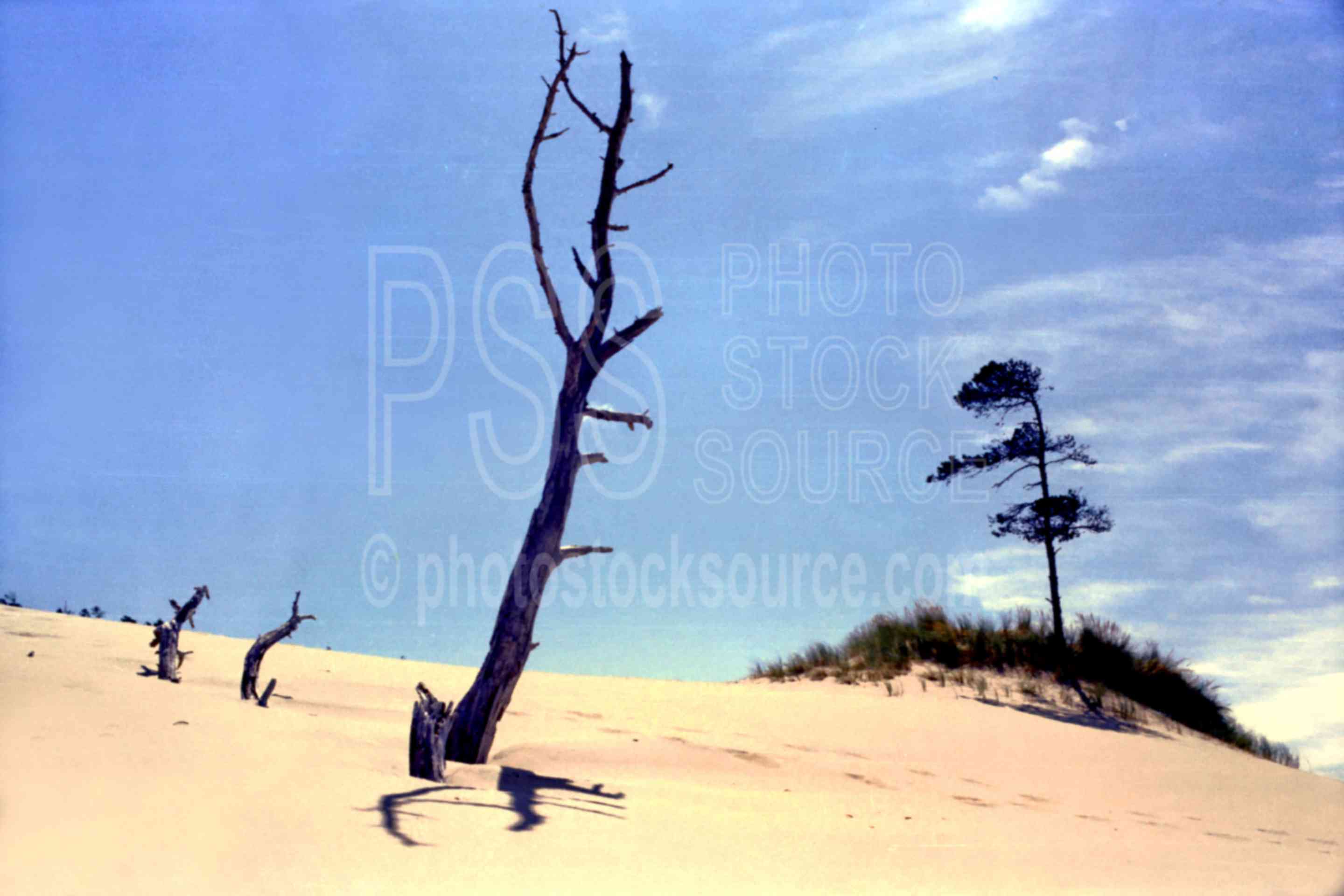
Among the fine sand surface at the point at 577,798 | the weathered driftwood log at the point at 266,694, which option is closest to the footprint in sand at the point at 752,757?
the fine sand surface at the point at 577,798

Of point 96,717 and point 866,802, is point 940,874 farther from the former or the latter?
point 96,717

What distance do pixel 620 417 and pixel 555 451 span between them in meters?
0.62

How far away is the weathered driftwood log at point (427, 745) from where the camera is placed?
18.6 ft

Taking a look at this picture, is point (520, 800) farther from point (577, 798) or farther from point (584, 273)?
point (584, 273)

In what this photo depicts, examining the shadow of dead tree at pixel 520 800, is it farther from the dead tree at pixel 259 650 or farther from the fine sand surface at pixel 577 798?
the dead tree at pixel 259 650

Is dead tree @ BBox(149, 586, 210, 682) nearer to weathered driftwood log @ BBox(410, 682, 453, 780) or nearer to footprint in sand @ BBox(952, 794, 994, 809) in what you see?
weathered driftwood log @ BBox(410, 682, 453, 780)

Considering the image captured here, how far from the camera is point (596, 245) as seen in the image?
7.46 m

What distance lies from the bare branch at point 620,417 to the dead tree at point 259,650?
3.12 meters

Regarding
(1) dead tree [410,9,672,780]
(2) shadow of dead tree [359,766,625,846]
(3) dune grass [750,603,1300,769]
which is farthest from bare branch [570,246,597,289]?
(3) dune grass [750,603,1300,769]

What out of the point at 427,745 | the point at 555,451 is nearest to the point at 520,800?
the point at 427,745

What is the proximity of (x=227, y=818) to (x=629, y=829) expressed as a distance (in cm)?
206

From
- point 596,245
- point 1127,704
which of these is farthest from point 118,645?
point 1127,704

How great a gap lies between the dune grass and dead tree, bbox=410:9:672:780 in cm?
864

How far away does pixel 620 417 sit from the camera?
737 cm
